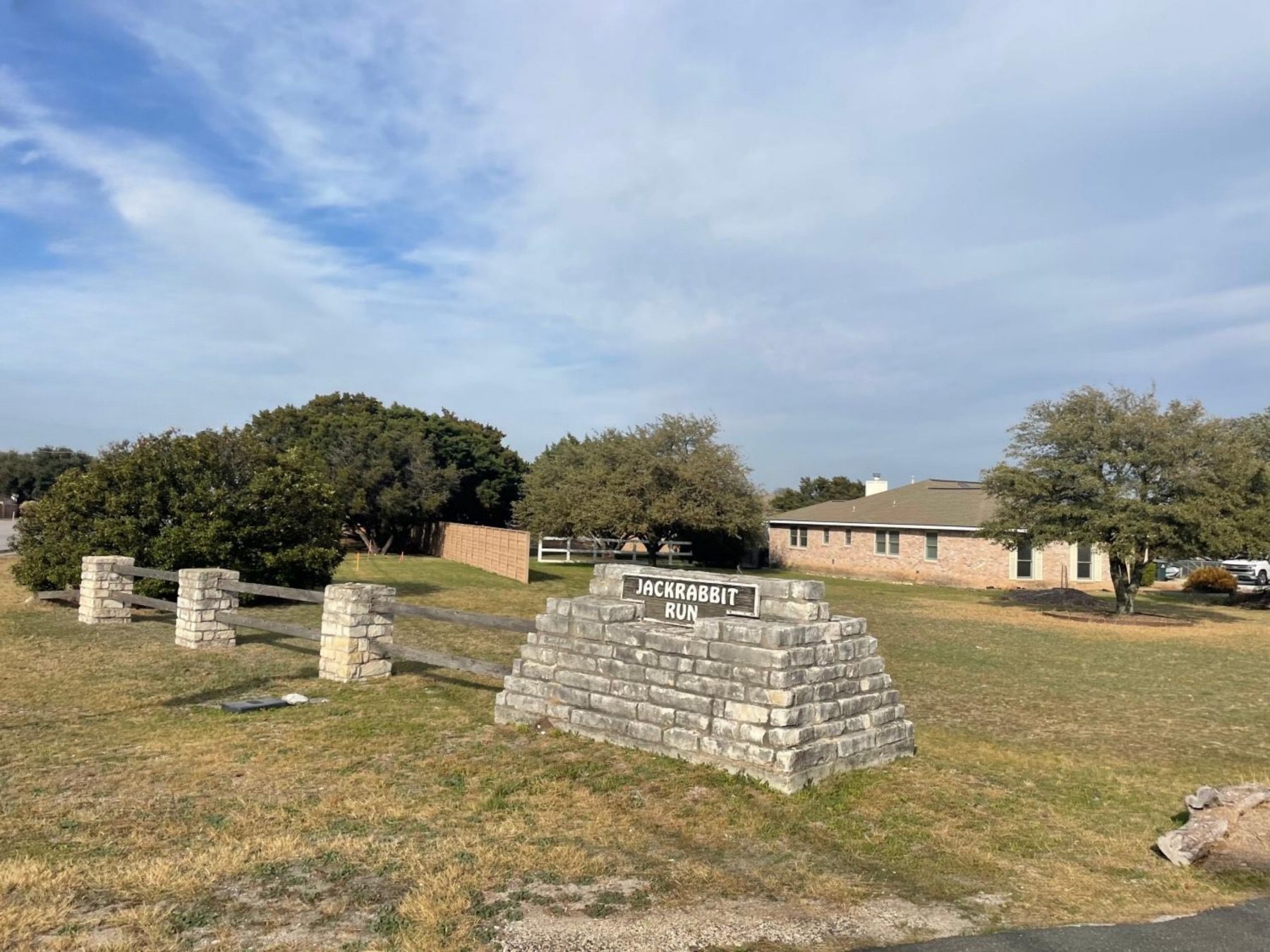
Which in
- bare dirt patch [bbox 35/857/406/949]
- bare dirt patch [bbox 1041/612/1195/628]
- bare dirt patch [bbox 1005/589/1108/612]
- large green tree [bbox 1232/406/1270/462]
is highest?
large green tree [bbox 1232/406/1270/462]

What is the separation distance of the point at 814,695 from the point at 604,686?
1.83 m

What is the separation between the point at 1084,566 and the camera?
3375cm

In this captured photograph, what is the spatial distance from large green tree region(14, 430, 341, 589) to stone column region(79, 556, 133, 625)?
4.85ft

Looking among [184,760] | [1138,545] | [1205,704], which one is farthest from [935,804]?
[1138,545]

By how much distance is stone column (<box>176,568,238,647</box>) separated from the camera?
509 inches

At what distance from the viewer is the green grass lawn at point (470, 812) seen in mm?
4574

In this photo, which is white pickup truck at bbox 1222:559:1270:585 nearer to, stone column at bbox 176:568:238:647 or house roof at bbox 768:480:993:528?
house roof at bbox 768:480:993:528

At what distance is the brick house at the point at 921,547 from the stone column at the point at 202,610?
2396 cm

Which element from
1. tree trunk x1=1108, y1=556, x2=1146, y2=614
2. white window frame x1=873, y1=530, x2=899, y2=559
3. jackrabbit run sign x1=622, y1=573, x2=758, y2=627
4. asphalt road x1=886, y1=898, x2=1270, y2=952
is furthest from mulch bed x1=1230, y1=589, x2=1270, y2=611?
asphalt road x1=886, y1=898, x2=1270, y2=952

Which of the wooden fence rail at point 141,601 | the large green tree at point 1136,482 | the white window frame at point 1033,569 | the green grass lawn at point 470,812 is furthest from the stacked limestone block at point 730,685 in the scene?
the white window frame at point 1033,569

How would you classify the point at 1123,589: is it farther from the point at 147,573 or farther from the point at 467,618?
the point at 147,573

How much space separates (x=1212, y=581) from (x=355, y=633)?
32.9 metres

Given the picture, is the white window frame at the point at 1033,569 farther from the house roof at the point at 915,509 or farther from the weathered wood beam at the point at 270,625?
the weathered wood beam at the point at 270,625

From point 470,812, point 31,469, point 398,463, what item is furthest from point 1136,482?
point 31,469
